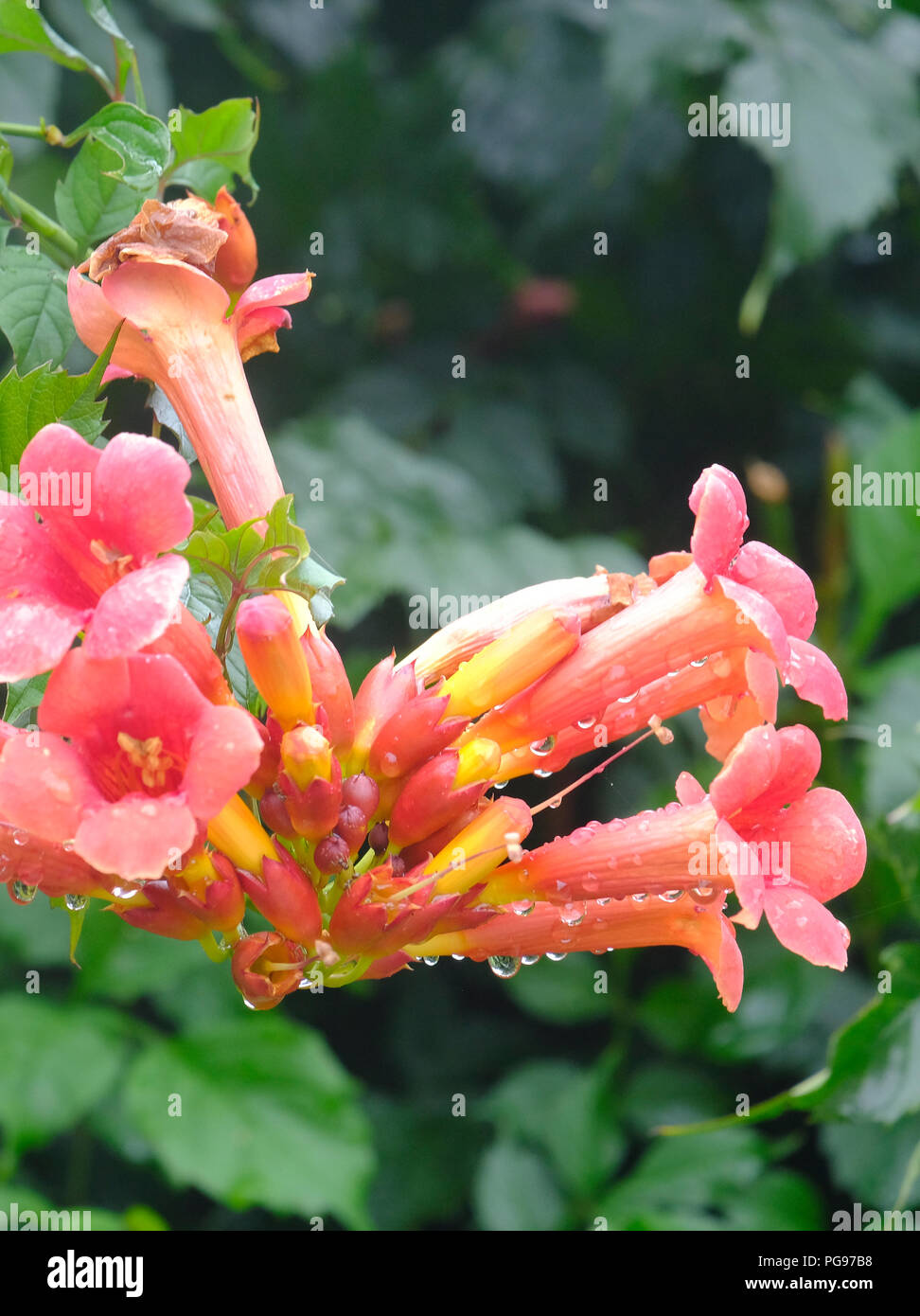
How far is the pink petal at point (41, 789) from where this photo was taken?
2.42 ft

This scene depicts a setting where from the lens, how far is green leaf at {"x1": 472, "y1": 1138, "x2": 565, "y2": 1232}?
7.05 feet

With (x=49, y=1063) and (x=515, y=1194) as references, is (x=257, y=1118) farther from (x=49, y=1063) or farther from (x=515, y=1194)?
(x=515, y=1194)

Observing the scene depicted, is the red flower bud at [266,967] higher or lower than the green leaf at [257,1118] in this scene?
higher

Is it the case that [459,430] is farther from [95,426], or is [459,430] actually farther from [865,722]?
[95,426]

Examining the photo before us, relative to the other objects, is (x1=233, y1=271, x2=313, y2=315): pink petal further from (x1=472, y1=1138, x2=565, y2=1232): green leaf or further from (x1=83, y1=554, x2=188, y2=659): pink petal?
(x1=472, y1=1138, x2=565, y2=1232): green leaf

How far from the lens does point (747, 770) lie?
34.7 inches

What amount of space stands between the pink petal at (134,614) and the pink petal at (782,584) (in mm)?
494

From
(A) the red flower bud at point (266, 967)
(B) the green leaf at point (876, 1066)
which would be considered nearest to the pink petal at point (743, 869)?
(A) the red flower bud at point (266, 967)

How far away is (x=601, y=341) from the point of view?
301 centimetres

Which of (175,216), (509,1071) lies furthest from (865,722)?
(175,216)

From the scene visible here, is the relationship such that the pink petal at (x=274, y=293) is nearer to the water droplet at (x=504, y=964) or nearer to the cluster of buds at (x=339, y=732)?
the cluster of buds at (x=339, y=732)

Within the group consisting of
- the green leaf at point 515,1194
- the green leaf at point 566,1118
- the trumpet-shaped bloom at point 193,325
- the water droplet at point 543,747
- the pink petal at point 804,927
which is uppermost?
the trumpet-shaped bloom at point 193,325

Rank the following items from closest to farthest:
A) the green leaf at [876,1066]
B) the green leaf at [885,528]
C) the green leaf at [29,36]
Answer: the green leaf at [29,36]
the green leaf at [876,1066]
the green leaf at [885,528]

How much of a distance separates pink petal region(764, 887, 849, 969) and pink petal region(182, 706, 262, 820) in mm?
421
